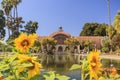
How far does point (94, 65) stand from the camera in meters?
1.62

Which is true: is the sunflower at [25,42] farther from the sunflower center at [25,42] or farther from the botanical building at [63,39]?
the botanical building at [63,39]

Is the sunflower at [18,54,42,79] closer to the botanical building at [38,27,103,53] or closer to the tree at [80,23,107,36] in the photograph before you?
the botanical building at [38,27,103,53]

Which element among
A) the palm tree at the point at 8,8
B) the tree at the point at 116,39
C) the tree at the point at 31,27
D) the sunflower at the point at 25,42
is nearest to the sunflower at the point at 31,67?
the sunflower at the point at 25,42

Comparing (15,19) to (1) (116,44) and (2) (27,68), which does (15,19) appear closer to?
(1) (116,44)

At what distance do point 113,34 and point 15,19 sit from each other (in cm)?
1575

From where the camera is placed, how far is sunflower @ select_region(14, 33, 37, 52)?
5.66 feet

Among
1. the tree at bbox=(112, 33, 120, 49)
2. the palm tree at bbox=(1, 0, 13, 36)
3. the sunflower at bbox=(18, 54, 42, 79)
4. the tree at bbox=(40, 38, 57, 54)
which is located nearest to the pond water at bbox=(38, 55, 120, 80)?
the sunflower at bbox=(18, 54, 42, 79)

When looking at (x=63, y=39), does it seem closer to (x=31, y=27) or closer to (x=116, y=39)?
(x=31, y=27)

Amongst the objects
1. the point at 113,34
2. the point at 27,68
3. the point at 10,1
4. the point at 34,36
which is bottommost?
the point at 27,68

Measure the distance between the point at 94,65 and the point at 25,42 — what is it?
37cm

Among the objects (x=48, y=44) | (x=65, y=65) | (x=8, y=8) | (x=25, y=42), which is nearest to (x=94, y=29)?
(x=48, y=44)

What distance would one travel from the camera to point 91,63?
163cm

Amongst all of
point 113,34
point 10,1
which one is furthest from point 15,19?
point 113,34

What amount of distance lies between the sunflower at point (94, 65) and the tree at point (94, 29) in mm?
66854
